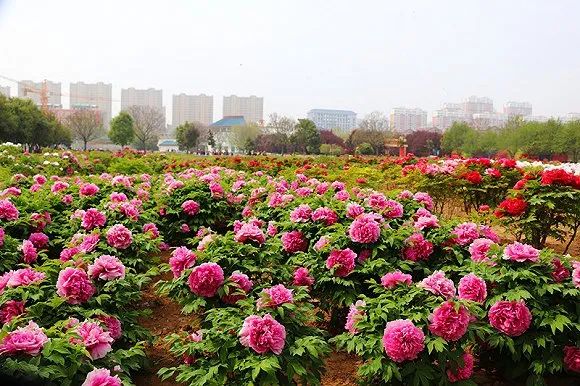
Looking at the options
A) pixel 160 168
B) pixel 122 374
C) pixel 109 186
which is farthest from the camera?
pixel 160 168

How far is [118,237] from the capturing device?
147 inches

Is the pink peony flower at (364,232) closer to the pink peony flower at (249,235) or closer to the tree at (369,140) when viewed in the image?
the pink peony flower at (249,235)

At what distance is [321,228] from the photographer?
3.77 metres

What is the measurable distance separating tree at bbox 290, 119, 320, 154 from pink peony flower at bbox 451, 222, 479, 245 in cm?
4515

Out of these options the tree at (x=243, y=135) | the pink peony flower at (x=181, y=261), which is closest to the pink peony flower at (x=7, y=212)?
the pink peony flower at (x=181, y=261)

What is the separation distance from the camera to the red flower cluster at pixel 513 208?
17.5ft

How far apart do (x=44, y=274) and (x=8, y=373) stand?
1.32 m

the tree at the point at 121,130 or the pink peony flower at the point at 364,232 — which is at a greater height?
the tree at the point at 121,130

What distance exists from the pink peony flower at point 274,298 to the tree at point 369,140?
147 ft

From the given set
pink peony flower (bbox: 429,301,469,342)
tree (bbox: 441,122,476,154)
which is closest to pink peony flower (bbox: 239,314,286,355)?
pink peony flower (bbox: 429,301,469,342)

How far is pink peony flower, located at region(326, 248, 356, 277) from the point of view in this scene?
3.26 meters

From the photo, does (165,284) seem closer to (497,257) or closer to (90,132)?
(497,257)

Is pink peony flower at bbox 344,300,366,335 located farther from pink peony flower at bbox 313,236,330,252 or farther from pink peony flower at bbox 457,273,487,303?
pink peony flower at bbox 313,236,330,252

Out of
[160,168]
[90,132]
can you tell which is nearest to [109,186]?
[160,168]
